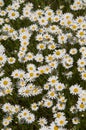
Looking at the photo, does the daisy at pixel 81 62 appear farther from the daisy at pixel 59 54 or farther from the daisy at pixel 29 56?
the daisy at pixel 29 56

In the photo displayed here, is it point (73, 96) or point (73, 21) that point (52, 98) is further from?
point (73, 21)

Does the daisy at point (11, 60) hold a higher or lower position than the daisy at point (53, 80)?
higher

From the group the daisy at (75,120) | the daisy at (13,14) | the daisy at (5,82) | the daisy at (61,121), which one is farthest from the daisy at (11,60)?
the daisy at (75,120)

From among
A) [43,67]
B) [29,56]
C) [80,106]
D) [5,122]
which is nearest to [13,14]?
[29,56]

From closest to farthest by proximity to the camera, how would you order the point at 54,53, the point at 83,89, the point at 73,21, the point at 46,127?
1. the point at 46,127
2. the point at 83,89
3. the point at 54,53
4. the point at 73,21

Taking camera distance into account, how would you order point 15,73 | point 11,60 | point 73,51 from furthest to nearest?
point 11,60
point 73,51
point 15,73

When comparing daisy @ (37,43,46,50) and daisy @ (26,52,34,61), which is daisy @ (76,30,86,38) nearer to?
daisy @ (37,43,46,50)

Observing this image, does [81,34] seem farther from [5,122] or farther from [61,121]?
[5,122]

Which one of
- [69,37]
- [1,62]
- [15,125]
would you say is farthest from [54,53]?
[15,125]
